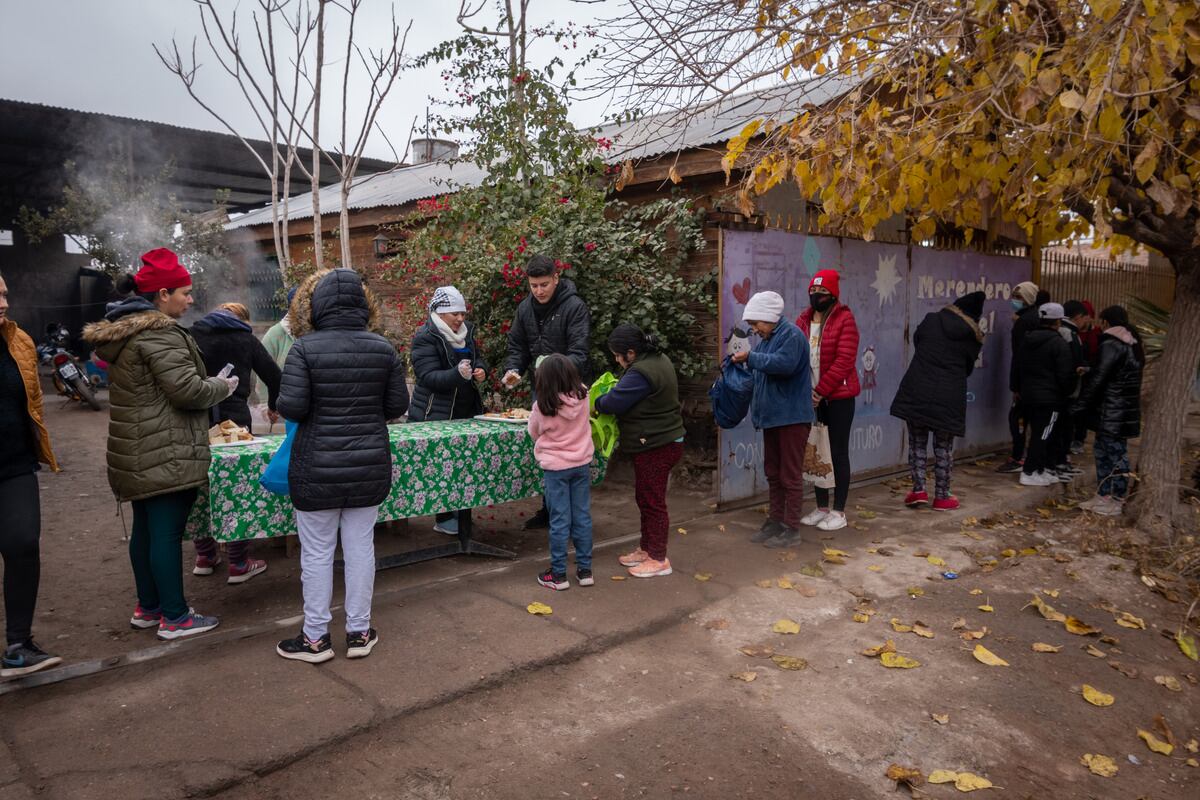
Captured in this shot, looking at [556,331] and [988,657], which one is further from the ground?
[556,331]

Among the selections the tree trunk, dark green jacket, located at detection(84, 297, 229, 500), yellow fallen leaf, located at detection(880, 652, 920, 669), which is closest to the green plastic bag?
yellow fallen leaf, located at detection(880, 652, 920, 669)

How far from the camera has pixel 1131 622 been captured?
188 inches

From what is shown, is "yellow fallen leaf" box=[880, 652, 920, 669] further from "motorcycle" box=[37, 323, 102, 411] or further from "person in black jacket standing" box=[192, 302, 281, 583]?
"motorcycle" box=[37, 323, 102, 411]

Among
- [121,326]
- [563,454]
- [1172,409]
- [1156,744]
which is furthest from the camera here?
[1172,409]

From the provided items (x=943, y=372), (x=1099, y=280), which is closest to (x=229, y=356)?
(x=943, y=372)

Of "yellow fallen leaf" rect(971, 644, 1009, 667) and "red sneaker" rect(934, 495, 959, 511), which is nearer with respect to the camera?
"yellow fallen leaf" rect(971, 644, 1009, 667)

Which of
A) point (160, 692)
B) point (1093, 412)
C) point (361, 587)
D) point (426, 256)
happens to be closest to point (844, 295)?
point (1093, 412)

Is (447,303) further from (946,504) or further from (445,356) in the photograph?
(946,504)

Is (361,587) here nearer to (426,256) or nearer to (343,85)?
(426,256)

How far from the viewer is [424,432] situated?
5074 millimetres

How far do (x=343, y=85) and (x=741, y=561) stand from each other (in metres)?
8.44

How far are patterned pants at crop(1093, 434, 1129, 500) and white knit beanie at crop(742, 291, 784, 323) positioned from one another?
3.62 m

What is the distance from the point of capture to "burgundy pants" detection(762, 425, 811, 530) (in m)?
5.83

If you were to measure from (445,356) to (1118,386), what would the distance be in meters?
5.69
